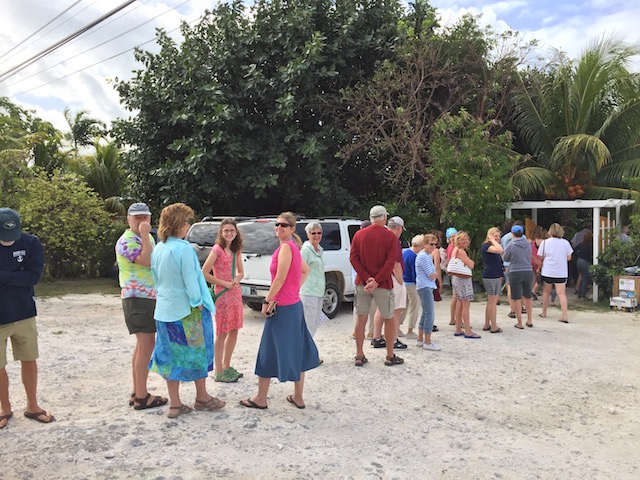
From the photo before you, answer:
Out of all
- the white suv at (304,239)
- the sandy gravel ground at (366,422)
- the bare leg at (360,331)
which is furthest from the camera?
the white suv at (304,239)

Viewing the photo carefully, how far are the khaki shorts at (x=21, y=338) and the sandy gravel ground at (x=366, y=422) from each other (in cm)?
58

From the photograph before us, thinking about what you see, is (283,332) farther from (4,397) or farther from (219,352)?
(4,397)

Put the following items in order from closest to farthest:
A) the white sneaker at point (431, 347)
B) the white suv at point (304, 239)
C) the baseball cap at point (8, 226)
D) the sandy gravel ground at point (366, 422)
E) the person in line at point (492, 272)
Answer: the sandy gravel ground at point (366, 422), the baseball cap at point (8, 226), the white sneaker at point (431, 347), the person in line at point (492, 272), the white suv at point (304, 239)

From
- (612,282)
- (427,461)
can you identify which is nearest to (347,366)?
(427,461)

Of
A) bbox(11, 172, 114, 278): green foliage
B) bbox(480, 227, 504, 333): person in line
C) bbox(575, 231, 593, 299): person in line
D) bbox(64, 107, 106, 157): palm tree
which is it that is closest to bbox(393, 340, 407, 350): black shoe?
bbox(480, 227, 504, 333): person in line

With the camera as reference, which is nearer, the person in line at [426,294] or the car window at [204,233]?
the person in line at [426,294]

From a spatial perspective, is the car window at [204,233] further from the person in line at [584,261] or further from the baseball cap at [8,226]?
the person in line at [584,261]

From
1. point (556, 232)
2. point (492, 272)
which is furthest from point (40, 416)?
point (556, 232)

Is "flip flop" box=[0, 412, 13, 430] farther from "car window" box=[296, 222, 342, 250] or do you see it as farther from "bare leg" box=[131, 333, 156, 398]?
"car window" box=[296, 222, 342, 250]

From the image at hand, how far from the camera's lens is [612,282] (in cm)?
1086

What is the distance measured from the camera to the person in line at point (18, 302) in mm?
4297

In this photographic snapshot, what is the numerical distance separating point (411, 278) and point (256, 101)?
7.99 meters

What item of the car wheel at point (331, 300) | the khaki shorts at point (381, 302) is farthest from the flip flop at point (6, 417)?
the car wheel at point (331, 300)

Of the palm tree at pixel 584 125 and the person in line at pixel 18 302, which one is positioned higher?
the palm tree at pixel 584 125
